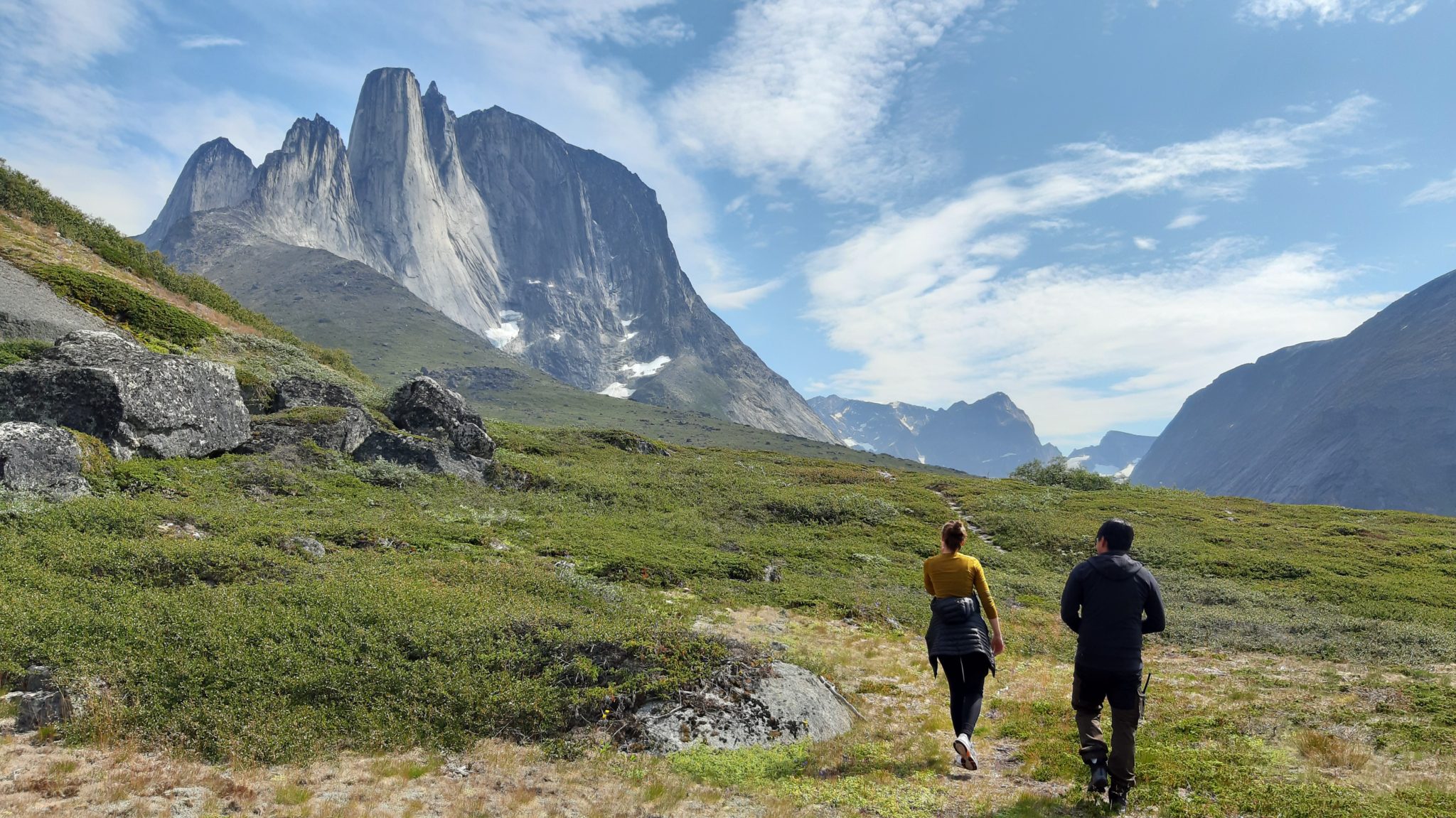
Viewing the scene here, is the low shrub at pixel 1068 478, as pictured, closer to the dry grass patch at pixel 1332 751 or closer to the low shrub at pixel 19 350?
the dry grass patch at pixel 1332 751

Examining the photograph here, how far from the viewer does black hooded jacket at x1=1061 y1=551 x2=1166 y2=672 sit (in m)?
8.81

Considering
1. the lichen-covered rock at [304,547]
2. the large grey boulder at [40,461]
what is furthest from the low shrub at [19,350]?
the lichen-covered rock at [304,547]

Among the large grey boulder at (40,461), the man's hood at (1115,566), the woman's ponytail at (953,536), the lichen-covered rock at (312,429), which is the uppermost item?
the lichen-covered rock at (312,429)

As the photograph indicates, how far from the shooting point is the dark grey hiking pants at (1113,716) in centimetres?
868

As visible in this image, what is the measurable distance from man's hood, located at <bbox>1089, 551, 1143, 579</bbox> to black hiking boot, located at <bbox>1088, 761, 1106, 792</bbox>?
257 cm

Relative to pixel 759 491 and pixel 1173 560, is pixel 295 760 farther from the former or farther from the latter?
pixel 1173 560

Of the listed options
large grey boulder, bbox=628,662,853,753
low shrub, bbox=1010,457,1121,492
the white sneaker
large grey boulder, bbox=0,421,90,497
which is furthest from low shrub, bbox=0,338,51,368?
low shrub, bbox=1010,457,1121,492

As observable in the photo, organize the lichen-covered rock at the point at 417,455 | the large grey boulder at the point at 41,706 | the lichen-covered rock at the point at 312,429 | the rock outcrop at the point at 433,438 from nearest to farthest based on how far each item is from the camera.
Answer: the large grey boulder at the point at 41,706 < the lichen-covered rock at the point at 312,429 < the lichen-covered rock at the point at 417,455 < the rock outcrop at the point at 433,438

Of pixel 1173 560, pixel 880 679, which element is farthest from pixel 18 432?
pixel 1173 560

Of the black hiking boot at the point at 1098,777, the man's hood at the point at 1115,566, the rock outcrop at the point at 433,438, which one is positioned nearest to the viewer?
the black hiking boot at the point at 1098,777

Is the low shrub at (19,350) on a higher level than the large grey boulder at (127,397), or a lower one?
higher

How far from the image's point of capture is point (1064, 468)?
229 ft

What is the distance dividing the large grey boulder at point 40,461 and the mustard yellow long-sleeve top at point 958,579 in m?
23.1

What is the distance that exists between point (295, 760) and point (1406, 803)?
14303 mm
